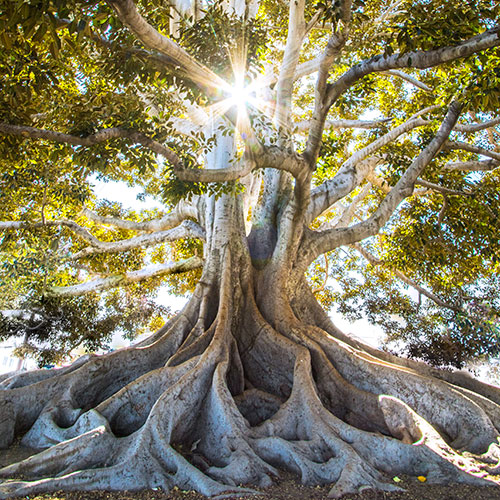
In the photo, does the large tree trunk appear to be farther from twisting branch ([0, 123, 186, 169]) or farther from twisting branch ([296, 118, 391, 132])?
twisting branch ([296, 118, 391, 132])

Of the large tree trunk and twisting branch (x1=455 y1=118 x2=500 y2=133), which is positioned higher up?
twisting branch (x1=455 y1=118 x2=500 y2=133)

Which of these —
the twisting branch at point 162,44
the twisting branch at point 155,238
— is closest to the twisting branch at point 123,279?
the twisting branch at point 155,238

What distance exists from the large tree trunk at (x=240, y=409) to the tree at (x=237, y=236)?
2cm

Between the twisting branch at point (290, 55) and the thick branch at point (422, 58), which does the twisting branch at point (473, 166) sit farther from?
the thick branch at point (422, 58)

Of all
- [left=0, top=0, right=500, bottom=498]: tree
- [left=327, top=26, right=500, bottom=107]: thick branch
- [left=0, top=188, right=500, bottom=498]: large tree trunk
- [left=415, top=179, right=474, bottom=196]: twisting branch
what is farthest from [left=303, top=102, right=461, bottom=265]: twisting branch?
[left=327, top=26, right=500, bottom=107]: thick branch

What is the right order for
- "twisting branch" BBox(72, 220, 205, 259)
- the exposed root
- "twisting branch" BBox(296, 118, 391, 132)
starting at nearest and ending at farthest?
the exposed root → "twisting branch" BBox(72, 220, 205, 259) → "twisting branch" BBox(296, 118, 391, 132)

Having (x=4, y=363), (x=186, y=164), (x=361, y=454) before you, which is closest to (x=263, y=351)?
(x=361, y=454)

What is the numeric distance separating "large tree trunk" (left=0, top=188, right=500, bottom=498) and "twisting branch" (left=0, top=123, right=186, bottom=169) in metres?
2.30

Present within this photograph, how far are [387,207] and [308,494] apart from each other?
14.6 feet

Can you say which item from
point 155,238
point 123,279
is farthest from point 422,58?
point 123,279

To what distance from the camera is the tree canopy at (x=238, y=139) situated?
3861 mm

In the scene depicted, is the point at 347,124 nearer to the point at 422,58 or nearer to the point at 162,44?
the point at 422,58

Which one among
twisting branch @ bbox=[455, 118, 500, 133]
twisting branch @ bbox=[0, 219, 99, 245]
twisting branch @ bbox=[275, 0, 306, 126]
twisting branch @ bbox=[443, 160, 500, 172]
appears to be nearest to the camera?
twisting branch @ bbox=[275, 0, 306, 126]

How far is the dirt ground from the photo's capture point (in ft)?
9.10
